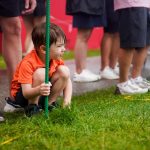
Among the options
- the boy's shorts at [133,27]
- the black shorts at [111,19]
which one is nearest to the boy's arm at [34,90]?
the boy's shorts at [133,27]

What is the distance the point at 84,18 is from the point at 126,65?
0.97 meters

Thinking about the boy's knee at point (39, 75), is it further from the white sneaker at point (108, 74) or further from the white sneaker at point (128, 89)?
the white sneaker at point (108, 74)

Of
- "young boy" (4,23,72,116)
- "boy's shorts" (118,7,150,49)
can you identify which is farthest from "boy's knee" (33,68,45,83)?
"boy's shorts" (118,7,150,49)

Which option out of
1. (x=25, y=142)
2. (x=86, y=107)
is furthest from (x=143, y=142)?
(x=86, y=107)

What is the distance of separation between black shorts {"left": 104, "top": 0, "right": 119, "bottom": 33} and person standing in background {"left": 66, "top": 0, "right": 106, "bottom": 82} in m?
0.22

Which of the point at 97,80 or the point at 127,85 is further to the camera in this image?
the point at 97,80

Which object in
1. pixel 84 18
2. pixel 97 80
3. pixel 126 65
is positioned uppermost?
pixel 84 18

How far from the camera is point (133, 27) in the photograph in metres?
4.00

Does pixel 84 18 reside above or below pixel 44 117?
above

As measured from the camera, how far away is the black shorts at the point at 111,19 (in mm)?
5258

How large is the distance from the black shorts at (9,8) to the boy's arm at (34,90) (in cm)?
60

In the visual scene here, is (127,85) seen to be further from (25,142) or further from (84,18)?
(25,142)

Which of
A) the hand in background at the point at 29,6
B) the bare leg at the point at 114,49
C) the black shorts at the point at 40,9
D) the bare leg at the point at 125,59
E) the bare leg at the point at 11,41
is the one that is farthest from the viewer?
the bare leg at the point at 114,49

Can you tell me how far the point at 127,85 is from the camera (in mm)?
4254
